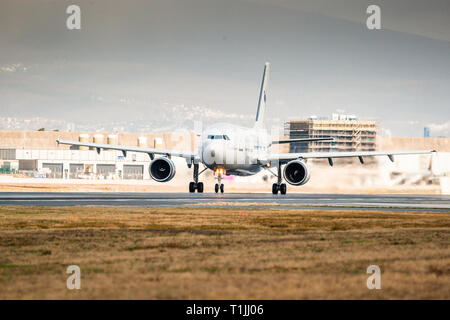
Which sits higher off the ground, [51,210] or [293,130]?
[293,130]

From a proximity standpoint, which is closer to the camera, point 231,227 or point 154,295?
point 154,295

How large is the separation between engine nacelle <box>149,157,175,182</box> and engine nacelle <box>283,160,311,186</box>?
10.8m

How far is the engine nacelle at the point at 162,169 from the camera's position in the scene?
67.9 metres

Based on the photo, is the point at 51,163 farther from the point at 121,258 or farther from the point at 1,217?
the point at 121,258

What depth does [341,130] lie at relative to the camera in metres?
197

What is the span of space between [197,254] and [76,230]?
908cm

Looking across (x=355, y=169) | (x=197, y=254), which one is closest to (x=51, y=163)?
(x=355, y=169)

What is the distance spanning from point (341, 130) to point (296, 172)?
131 metres

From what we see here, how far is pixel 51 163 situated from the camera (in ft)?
512

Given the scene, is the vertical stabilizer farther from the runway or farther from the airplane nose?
the runway

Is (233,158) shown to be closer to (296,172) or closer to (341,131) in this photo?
(296,172)

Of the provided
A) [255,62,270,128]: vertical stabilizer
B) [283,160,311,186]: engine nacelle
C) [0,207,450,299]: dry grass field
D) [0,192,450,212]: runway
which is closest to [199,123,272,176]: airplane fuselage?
[283,160,311,186]: engine nacelle

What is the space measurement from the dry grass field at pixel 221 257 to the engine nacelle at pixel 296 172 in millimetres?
32982

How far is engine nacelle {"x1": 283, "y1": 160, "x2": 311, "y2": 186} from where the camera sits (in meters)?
67.6
